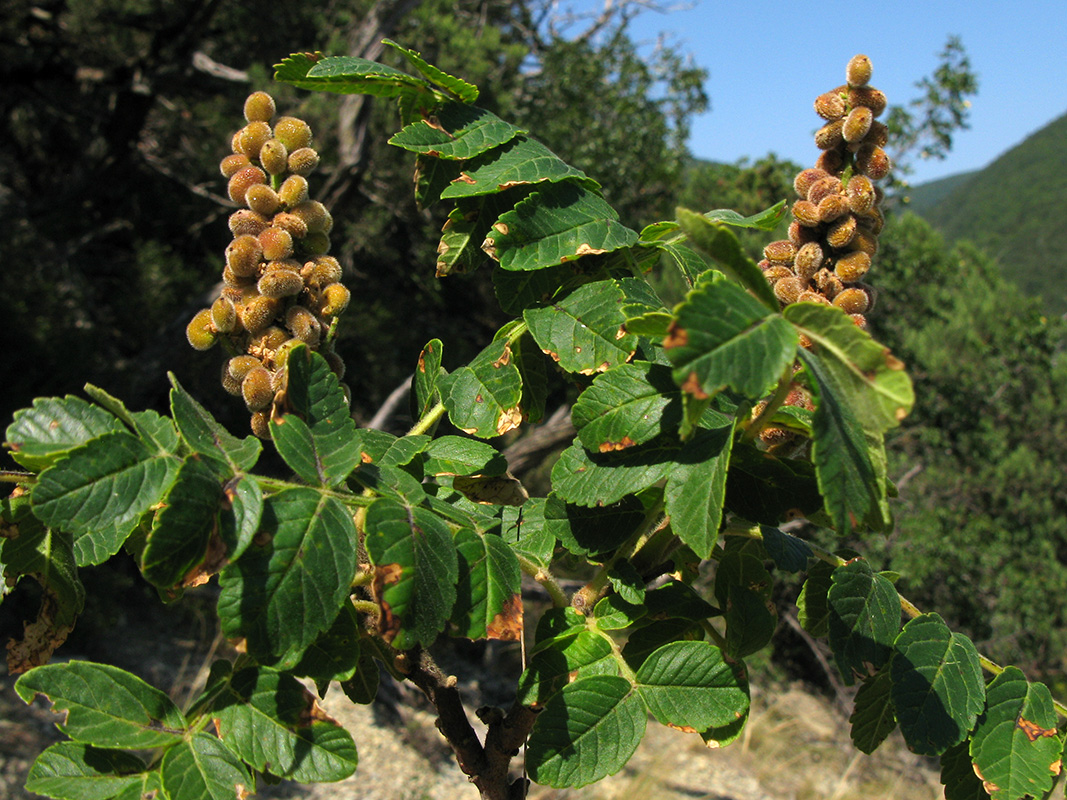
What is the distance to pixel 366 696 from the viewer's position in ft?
2.73

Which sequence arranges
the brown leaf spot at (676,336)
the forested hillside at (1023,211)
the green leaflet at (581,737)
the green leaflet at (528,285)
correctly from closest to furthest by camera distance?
the brown leaf spot at (676,336)
the green leaflet at (581,737)
the green leaflet at (528,285)
the forested hillside at (1023,211)

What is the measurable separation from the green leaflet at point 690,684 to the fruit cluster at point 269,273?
473mm

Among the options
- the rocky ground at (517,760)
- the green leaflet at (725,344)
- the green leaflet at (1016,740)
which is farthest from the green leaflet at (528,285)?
the rocky ground at (517,760)

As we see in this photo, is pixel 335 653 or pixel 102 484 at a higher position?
pixel 102 484

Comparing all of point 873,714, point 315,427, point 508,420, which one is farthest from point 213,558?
point 873,714

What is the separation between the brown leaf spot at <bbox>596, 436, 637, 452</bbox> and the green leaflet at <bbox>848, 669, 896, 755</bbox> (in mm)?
379

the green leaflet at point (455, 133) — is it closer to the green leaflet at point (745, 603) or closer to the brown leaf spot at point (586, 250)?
the brown leaf spot at point (586, 250)

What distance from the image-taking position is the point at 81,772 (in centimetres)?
68

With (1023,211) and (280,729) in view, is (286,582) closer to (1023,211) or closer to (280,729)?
(280,729)

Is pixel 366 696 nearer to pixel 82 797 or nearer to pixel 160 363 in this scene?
pixel 82 797

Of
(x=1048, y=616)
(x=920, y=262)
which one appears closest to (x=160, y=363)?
(x=920, y=262)

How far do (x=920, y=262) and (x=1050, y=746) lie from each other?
6296 mm

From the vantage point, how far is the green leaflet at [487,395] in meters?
0.84

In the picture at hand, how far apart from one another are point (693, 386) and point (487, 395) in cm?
38
